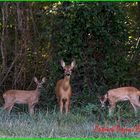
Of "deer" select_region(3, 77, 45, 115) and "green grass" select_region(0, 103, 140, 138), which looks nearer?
"green grass" select_region(0, 103, 140, 138)

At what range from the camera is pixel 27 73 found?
15836 mm

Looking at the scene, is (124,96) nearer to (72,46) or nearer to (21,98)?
(72,46)

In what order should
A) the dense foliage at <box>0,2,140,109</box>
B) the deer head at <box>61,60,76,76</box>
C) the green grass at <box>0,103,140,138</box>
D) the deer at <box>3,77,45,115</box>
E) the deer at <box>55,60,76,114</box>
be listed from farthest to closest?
the dense foliage at <box>0,2,140,109</box> < the deer at <box>3,77,45,115</box> < the deer at <box>55,60,76,114</box> < the deer head at <box>61,60,76,76</box> < the green grass at <box>0,103,140,138</box>

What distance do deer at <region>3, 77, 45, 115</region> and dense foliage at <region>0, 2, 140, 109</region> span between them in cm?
52

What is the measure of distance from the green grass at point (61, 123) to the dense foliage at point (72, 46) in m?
1.43

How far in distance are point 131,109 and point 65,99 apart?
166 cm

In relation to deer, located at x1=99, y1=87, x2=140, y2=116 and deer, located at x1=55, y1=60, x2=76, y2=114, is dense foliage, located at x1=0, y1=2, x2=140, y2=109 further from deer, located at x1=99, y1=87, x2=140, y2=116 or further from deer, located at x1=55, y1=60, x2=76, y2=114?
deer, located at x1=99, y1=87, x2=140, y2=116

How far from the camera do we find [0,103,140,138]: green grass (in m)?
11.0

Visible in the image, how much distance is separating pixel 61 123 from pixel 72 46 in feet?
10.7

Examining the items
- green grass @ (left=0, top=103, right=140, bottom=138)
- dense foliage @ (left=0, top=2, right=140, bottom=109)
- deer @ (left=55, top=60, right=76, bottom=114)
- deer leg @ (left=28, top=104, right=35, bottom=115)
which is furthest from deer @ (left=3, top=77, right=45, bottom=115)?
deer @ (left=55, top=60, right=76, bottom=114)

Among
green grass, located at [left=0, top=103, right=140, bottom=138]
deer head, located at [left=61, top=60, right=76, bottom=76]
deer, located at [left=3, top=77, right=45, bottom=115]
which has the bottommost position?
green grass, located at [left=0, top=103, right=140, bottom=138]

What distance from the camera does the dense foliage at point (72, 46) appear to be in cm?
1481

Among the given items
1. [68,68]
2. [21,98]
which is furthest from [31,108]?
[68,68]

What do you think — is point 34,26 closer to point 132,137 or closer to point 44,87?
point 44,87
